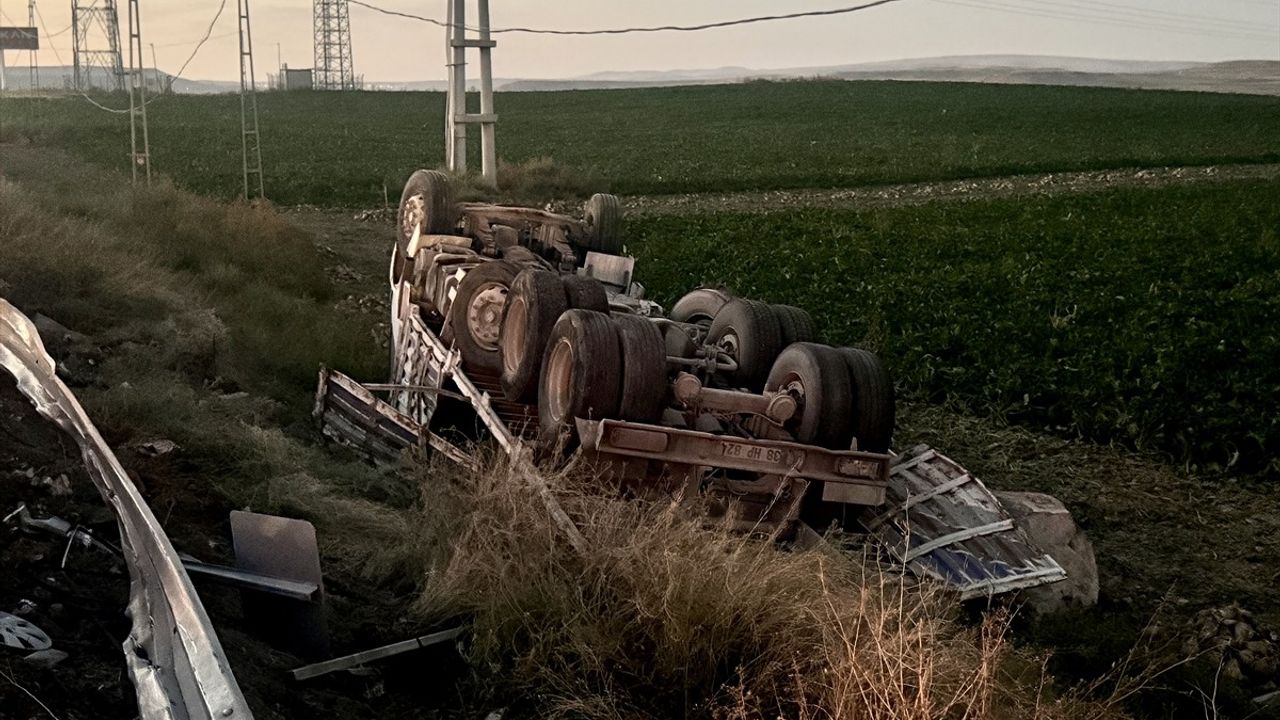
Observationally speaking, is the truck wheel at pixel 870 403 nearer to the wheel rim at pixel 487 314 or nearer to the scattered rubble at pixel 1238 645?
the scattered rubble at pixel 1238 645

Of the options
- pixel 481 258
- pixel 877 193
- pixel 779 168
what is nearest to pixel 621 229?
pixel 481 258

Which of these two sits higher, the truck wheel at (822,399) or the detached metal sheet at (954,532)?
the truck wheel at (822,399)

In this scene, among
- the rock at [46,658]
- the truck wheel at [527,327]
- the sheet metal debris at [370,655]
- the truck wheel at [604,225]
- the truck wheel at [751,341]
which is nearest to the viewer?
the rock at [46,658]

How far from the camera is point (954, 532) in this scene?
271 inches

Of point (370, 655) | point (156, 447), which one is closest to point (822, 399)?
point (370, 655)

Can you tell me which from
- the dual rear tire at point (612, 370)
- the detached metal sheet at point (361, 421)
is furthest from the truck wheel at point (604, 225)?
the dual rear tire at point (612, 370)

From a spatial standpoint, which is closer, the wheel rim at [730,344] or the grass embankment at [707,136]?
the wheel rim at [730,344]

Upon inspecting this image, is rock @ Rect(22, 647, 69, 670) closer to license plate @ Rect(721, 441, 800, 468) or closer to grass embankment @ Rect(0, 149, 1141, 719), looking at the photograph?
grass embankment @ Rect(0, 149, 1141, 719)

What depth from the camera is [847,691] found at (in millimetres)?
4188

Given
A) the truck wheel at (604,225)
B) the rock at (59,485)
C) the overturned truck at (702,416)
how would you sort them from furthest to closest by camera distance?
the truck wheel at (604,225) → the overturned truck at (702,416) → the rock at (59,485)

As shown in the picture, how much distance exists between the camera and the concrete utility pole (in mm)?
25625

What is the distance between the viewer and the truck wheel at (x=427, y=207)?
12.6m

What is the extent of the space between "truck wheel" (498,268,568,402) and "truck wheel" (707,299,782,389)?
46.7 inches

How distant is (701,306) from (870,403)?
2.74 m
